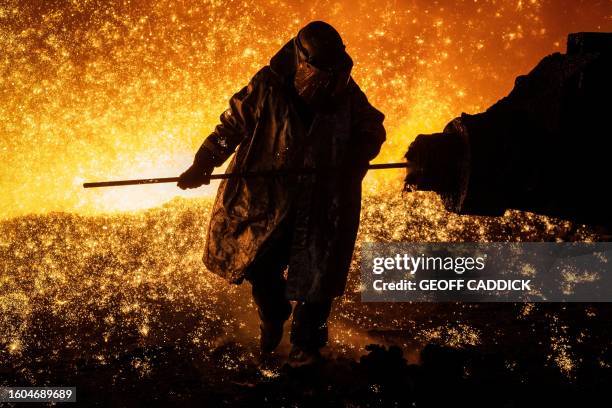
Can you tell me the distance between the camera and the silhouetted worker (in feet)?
9.84

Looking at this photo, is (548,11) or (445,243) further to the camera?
(548,11)

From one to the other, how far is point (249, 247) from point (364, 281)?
227cm

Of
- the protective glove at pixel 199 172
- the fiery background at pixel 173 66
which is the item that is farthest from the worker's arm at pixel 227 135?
the fiery background at pixel 173 66

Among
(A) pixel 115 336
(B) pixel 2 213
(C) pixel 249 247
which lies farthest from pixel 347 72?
(B) pixel 2 213

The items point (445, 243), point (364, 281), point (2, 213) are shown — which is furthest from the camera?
point (2, 213)

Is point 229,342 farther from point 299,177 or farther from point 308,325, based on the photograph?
point 299,177

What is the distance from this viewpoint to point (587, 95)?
2.03 metres

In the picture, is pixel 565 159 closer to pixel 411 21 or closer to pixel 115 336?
pixel 115 336

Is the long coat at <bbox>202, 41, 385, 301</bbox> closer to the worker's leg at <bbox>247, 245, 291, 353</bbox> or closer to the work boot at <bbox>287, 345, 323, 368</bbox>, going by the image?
the worker's leg at <bbox>247, 245, 291, 353</bbox>

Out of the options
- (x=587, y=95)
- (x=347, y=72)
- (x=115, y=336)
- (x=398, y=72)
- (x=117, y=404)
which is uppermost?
(x=398, y=72)

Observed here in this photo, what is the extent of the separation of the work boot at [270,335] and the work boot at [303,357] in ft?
0.65

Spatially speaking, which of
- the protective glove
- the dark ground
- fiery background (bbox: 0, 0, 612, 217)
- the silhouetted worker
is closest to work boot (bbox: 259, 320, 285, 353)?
the dark ground

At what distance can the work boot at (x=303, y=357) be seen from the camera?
3.25 meters

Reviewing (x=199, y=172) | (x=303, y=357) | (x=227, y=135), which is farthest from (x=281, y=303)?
(x=227, y=135)
